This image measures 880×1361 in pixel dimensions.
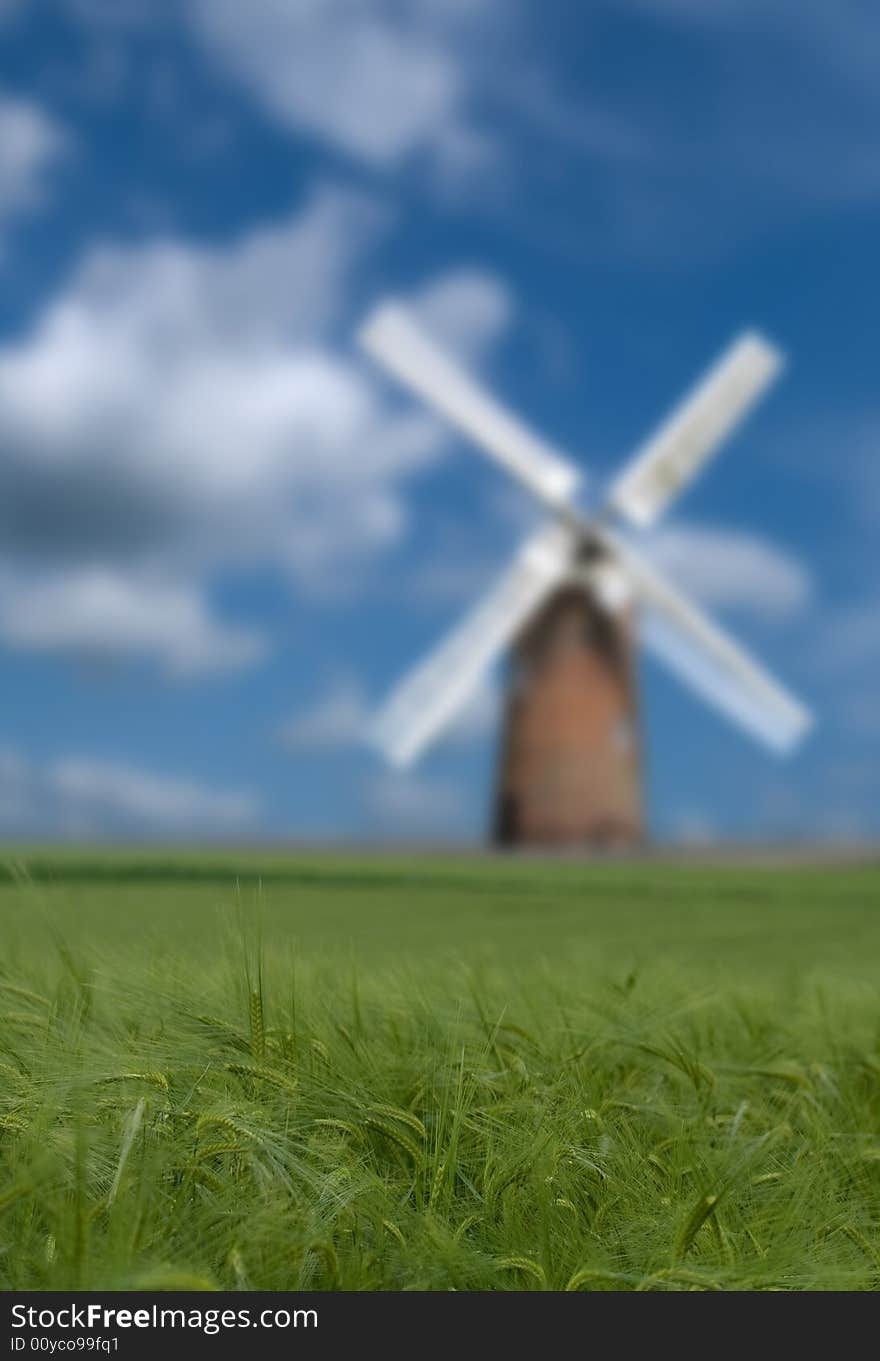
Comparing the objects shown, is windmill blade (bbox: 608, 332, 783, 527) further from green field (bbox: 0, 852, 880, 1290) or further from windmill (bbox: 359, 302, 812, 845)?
green field (bbox: 0, 852, 880, 1290)

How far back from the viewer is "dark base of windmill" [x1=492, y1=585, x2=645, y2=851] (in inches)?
1039

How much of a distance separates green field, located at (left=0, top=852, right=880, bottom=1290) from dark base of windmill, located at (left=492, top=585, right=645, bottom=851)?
21.5m

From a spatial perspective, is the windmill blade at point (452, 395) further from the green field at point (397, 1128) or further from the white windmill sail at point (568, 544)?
the green field at point (397, 1128)

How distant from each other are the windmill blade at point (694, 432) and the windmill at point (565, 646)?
4 centimetres

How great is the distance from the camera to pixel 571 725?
26453 millimetres

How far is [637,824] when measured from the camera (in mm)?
28125

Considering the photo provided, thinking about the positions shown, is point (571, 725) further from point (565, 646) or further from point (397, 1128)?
point (397, 1128)

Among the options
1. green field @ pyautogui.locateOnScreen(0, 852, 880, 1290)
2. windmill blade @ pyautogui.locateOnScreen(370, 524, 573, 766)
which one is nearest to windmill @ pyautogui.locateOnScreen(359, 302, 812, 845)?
windmill blade @ pyautogui.locateOnScreen(370, 524, 573, 766)

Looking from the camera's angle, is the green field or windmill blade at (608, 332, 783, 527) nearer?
the green field

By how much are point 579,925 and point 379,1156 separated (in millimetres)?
7192

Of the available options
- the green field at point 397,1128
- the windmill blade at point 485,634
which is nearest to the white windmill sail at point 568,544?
the windmill blade at point 485,634

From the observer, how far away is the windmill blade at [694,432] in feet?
90.2
